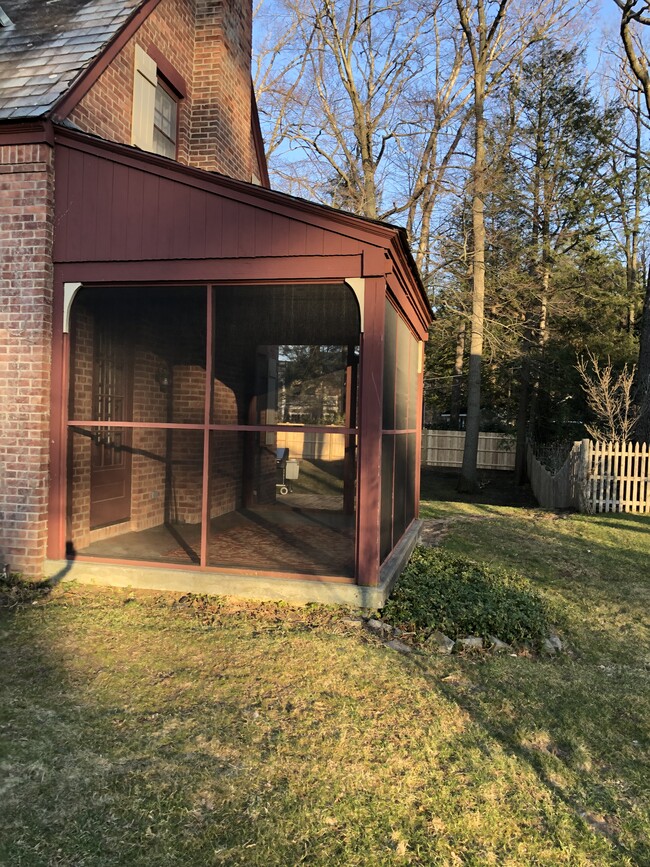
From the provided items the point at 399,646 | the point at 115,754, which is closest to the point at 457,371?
the point at 399,646

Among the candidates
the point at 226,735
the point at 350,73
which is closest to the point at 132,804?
the point at 226,735

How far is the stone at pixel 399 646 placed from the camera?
4611mm

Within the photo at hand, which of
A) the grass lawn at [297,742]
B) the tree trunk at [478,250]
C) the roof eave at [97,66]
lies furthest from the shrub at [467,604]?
the tree trunk at [478,250]

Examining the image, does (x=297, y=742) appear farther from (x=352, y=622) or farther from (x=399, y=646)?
(x=352, y=622)

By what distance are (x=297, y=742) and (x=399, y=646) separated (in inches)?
63.0

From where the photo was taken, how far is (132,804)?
268 cm

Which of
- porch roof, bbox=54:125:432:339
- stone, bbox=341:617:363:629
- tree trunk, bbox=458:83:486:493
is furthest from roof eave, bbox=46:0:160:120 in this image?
tree trunk, bbox=458:83:486:493

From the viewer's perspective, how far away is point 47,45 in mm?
6438

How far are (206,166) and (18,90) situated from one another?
3.64m

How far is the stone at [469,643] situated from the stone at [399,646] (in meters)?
0.41

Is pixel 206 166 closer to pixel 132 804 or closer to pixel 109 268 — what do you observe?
pixel 109 268

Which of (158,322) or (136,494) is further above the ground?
(158,322)

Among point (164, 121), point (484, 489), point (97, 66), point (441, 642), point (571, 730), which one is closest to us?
point (571, 730)

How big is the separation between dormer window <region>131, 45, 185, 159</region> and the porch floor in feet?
16.1
